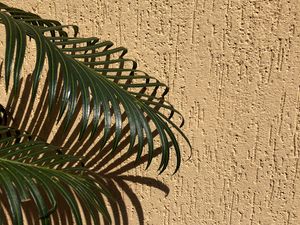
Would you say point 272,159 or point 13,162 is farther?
point 272,159

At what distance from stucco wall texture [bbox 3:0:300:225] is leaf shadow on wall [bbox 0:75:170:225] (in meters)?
0.06

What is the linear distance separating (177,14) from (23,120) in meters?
0.55

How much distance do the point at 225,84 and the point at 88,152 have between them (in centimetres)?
43

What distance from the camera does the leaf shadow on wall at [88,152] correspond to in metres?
1.32

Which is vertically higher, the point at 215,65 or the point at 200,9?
the point at 200,9

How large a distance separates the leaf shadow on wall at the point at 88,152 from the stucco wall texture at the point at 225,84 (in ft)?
0.20

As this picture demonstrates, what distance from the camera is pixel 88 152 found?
133cm

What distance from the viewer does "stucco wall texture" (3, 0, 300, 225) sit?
3.72 ft

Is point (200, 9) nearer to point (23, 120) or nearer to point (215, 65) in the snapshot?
point (215, 65)

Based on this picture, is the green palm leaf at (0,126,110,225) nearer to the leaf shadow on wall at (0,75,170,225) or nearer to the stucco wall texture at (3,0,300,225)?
the leaf shadow on wall at (0,75,170,225)

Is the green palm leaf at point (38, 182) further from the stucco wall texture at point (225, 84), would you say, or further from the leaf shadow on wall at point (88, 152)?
the stucco wall texture at point (225, 84)

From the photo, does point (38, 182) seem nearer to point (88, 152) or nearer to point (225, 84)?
point (88, 152)

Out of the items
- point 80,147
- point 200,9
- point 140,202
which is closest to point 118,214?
point 140,202

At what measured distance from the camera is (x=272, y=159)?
1.21 m
